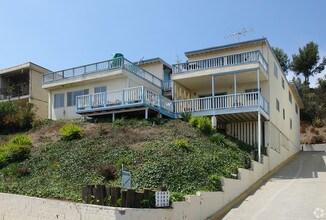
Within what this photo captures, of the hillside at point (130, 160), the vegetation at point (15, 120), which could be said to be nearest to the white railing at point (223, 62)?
the hillside at point (130, 160)

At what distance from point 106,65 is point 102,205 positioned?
56.5 ft

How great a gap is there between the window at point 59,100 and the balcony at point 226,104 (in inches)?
398

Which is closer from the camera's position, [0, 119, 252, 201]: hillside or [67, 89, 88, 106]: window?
[0, 119, 252, 201]: hillside

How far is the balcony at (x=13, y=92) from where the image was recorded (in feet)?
119

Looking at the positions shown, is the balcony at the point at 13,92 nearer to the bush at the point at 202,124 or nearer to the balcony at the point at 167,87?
the balcony at the point at 167,87

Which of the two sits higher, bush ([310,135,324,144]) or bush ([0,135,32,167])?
bush ([310,135,324,144])

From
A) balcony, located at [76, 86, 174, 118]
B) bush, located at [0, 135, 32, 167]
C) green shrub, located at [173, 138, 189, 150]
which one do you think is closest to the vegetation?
balcony, located at [76, 86, 174, 118]

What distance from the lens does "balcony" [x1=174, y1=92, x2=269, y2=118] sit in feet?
76.4

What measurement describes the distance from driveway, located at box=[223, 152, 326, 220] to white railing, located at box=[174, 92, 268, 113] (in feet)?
15.4

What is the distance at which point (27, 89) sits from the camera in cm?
3650

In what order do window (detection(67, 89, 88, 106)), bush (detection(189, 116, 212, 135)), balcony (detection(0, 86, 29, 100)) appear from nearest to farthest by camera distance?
bush (detection(189, 116, 212, 135)) < window (detection(67, 89, 88, 106)) < balcony (detection(0, 86, 29, 100))

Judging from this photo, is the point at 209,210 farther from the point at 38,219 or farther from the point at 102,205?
the point at 38,219

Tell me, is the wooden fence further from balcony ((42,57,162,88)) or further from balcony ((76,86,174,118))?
balcony ((42,57,162,88))

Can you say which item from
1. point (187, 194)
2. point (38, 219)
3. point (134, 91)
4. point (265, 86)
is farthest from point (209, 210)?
point (265, 86)
